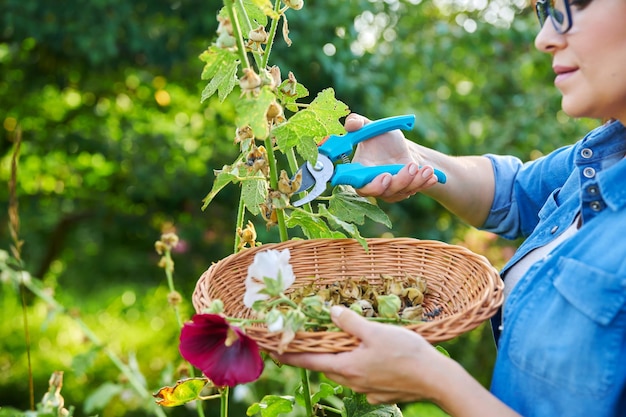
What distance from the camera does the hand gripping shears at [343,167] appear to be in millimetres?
1017

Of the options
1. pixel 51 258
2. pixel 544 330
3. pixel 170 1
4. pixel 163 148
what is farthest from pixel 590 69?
pixel 51 258

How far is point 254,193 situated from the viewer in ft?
3.21

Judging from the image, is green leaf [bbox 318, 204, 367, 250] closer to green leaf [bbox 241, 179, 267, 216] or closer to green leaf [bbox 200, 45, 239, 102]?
green leaf [bbox 241, 179, 267, 216]

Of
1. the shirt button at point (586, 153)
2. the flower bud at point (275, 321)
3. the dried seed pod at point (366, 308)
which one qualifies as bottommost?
the dried seed pod at point (366, 308)

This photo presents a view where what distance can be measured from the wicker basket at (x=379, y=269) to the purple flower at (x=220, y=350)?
4 cm

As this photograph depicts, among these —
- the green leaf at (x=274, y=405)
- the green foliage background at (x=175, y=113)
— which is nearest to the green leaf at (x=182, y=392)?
the green leaf at (x=274, y=405)

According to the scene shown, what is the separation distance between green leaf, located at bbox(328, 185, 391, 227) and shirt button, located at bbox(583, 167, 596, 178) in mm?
266

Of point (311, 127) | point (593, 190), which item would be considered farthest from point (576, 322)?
point (311, 127)

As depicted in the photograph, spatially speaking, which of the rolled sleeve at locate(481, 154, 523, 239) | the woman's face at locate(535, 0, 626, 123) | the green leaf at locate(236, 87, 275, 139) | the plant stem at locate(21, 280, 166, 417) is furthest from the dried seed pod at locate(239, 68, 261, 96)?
the plant stem at locate(21, 280, 166, 417)

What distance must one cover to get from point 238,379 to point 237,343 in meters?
0.04

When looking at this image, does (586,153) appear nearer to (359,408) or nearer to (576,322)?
(576,322)

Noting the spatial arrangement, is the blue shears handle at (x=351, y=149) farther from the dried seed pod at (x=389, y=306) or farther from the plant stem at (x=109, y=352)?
the plant stem at (x=109, y=352)

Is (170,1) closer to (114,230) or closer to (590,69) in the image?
(114,230)

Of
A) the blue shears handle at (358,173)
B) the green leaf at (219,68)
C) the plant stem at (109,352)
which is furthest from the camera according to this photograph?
the plant stem at (109,352)
